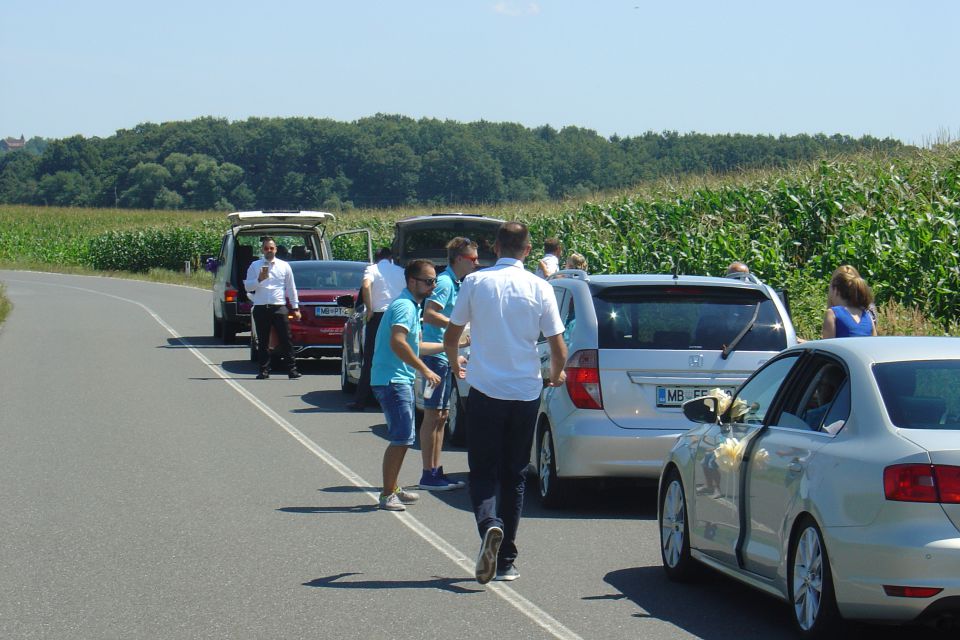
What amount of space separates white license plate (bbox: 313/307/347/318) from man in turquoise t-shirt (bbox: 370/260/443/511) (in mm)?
10603

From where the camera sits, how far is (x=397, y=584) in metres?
7.57

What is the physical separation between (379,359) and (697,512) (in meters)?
3.36

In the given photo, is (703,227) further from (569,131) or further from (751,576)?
(569,131)

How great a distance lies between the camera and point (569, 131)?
84.7m

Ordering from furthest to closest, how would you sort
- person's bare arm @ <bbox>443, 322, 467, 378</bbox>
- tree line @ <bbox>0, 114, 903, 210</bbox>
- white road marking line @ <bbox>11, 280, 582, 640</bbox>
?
1. tree line @ <bbox>0, 114, 903, 210</bbox>
2. person's bare arm @ <bbox>443, 322, 467, 378</bbox>
3. white road marking line @ <bbox>11, 280, 582, 640</bbox>

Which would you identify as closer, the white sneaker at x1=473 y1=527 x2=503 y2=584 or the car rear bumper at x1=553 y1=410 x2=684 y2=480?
the white sneaker at x1=473 y1=527 x2=503 y2=584

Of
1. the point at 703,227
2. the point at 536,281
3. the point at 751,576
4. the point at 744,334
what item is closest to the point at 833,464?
the point at 751,576

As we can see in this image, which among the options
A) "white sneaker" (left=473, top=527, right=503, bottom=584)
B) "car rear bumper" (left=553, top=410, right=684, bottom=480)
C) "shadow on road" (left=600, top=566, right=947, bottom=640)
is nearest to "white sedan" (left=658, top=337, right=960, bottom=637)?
"shadow on road" (left=600, top=566, right=947, bottom=640)

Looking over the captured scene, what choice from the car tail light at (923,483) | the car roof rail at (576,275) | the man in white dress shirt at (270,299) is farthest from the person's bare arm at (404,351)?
the man in white dress shirt at (270,299)

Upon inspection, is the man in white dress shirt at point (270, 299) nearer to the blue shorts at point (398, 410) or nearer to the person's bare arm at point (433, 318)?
the person's bare arm at point (433, 318)

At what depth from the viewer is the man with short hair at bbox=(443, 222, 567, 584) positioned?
761 cm

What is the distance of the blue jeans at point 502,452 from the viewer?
761 centimetres

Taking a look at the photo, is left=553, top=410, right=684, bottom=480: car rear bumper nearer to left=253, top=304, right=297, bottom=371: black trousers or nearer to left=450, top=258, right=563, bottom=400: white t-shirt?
left=450, top=258, right=563, bottom=400: white t-shirt

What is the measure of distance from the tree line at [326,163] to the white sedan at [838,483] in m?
40.4
